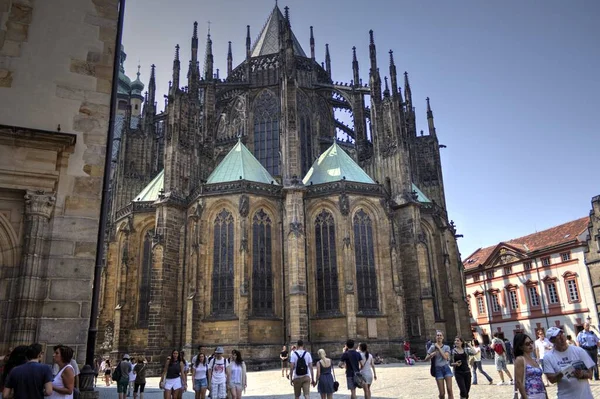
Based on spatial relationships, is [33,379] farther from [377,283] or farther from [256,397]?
[377,283]

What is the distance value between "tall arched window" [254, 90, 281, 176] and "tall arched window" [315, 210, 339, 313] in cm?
769

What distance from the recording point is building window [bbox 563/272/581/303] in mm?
41119

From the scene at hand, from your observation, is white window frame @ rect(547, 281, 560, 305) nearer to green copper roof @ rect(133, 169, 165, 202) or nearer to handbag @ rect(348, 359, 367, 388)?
green copper roof @ rect(133, 169, 165, 202)

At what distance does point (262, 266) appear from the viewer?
2828 cm

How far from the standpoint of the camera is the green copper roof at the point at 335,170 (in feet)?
101

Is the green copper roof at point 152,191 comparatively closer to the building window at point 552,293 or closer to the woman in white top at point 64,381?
the woman in white top at point 64,381

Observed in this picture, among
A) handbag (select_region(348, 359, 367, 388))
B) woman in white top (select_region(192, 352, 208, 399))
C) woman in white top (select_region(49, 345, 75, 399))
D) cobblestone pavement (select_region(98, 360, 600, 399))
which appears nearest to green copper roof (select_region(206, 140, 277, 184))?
cobblestone pavement (select_region(98, 360, 600, 399))

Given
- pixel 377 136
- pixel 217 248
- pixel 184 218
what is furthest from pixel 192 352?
pixel 377 136

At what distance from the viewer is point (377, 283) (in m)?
28.4

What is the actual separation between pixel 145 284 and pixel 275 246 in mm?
8796

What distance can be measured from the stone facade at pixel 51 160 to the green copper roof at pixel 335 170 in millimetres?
Result: 20901

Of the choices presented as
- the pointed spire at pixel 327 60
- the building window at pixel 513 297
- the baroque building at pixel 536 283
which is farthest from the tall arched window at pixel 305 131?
the building window at pixel 513 297

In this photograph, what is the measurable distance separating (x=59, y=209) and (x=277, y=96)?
29.2 m

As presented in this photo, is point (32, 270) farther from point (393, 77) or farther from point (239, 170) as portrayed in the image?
point (393, 77)
